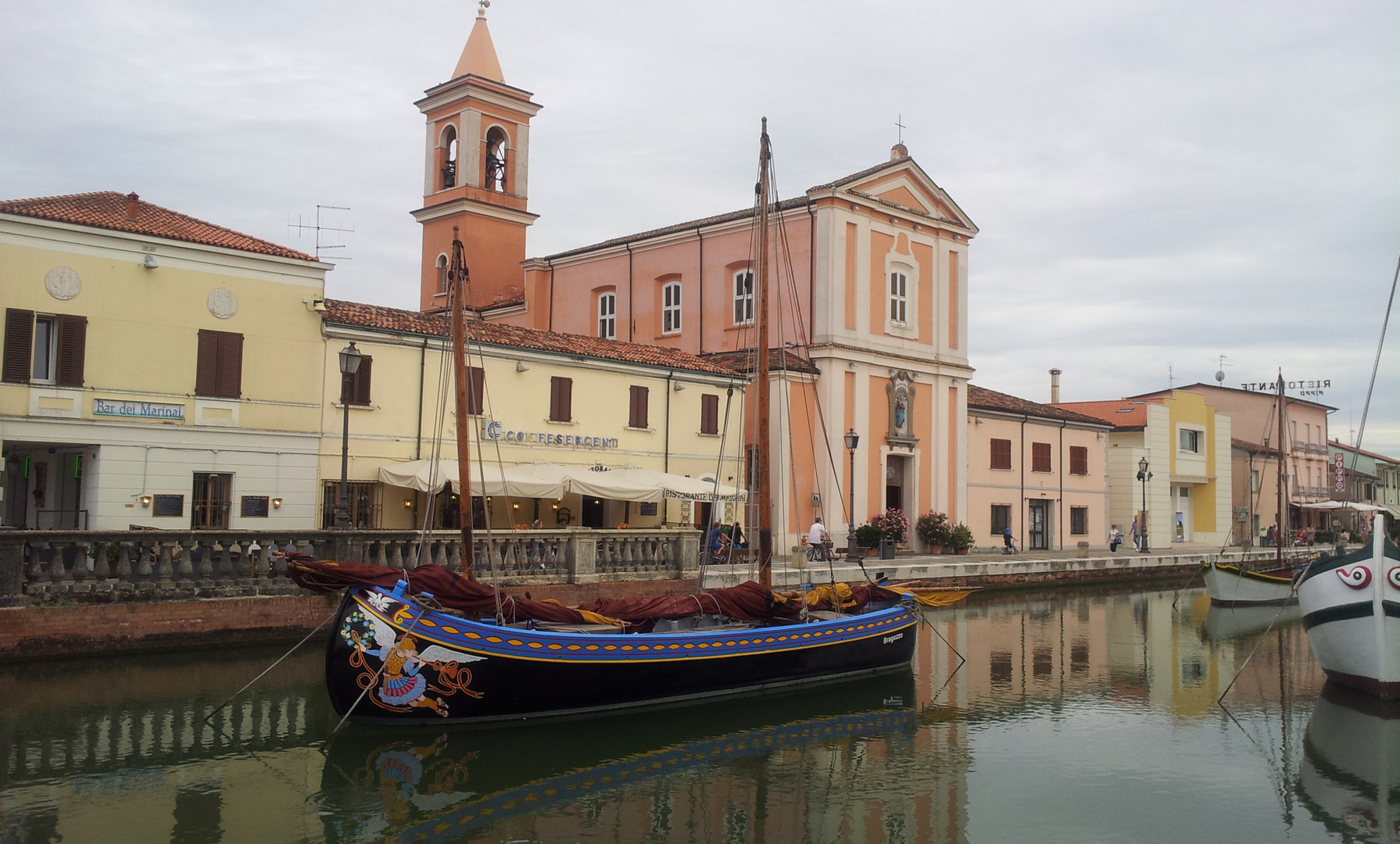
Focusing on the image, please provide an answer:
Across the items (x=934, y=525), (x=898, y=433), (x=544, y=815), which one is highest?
(x=898, y=433)

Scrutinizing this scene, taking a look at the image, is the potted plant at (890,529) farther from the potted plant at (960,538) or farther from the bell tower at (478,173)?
the bell tower at (478,173)

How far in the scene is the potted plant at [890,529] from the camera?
112 ft

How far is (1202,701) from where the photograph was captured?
17.8m

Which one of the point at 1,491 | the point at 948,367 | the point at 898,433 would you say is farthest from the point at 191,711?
the point at 948,367

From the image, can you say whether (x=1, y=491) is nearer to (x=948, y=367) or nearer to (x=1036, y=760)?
(x=1036, y=760)

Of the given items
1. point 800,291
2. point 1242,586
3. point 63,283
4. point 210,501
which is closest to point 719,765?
point 210,501

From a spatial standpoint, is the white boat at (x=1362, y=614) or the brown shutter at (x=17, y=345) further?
the brown shutter at (x=17, y=345)

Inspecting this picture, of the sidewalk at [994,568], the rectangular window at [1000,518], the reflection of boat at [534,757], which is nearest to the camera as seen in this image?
the reflection of boat at [534,757]

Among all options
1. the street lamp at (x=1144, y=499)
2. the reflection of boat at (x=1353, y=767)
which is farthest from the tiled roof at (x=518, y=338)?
the street lamp at (x=1144, y=499)

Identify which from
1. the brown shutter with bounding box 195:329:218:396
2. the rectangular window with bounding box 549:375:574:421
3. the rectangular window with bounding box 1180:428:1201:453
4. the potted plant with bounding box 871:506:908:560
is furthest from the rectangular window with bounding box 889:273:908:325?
the brown shutter with bounding box 195:329:218:396

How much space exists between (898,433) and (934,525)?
3.15 metres

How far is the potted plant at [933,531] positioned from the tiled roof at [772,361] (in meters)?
6.23

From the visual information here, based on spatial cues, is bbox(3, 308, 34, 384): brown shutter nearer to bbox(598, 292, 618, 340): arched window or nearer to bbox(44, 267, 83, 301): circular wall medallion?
bbox(44, 267, 83, 301): circular wall medallion

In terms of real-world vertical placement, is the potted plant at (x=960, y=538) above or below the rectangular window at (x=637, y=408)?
below
